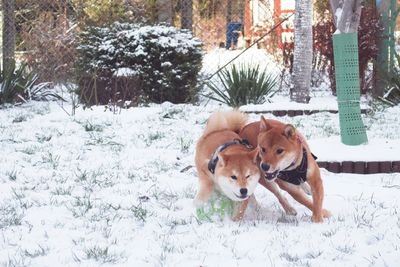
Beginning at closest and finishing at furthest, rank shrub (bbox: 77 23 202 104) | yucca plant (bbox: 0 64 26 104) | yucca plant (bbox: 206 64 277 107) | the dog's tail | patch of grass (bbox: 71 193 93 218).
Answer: patch of grass (bbox: 71 193 93 218), the dog's tail, yucca plant (bbox: 206 64 277 107), yucca plant (bbox: 0 64 26 104), shrub (bbox: 77 23 202 104)

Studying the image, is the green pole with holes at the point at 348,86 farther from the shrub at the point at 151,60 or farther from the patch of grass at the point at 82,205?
the shrub at the point at 151,60

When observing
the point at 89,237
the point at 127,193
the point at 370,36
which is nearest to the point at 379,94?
the point at 370,36

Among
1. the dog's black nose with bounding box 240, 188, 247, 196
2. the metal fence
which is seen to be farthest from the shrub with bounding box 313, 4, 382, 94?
the dog's black nose with bounding box 240, 188, 247, 196

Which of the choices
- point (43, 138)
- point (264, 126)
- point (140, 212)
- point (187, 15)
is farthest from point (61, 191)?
point (187, 15)

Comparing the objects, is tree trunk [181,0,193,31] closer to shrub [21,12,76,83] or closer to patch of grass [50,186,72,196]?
shrub [21,12,76,83]

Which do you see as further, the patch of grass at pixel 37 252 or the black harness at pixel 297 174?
the black harness at pixel 297 174

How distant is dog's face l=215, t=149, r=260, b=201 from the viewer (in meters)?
3.54

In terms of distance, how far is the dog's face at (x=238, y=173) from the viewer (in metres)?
3.54

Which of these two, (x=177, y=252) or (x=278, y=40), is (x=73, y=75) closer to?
(x=278, y=40)

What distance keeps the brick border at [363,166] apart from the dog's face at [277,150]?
174 cm

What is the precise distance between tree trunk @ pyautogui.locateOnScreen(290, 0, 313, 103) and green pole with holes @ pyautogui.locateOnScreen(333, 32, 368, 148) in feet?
13.1

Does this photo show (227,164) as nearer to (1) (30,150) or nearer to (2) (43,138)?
(1) (30,150)

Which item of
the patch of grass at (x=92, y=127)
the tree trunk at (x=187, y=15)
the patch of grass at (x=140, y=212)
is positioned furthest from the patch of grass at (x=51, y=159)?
the tree trunk at (x=187, y=15)

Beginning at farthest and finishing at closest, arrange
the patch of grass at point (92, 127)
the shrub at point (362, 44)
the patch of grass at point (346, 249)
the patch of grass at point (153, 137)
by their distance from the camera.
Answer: the shrub at point (362, 44) < the patch of grass at point (92, 127) < the patch of grass at point (153, 137) < the patch of grass at point (346, 249)
